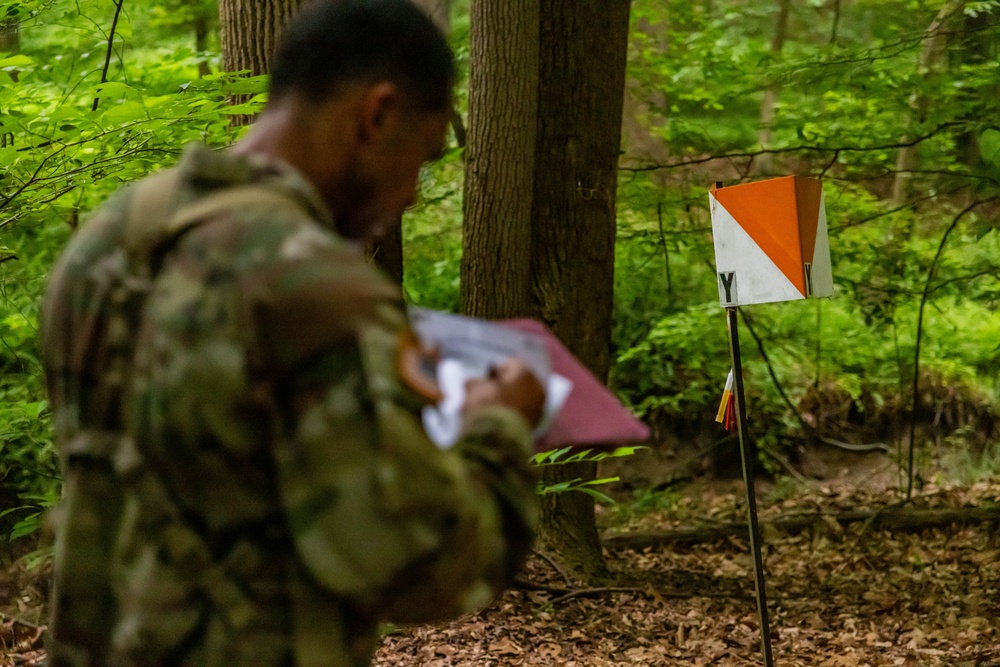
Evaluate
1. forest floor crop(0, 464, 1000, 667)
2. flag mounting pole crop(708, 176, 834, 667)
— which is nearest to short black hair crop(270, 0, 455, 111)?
flag mounting pole crop(708, 176, 834, 667)

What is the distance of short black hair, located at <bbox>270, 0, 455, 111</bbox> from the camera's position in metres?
1.48

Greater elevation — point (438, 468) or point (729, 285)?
point (438, 468)

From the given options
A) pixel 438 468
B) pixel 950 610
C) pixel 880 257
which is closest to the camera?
pixel 438 468

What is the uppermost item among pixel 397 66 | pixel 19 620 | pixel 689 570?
pixel 397 66

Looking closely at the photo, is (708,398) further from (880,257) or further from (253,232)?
(253,232)

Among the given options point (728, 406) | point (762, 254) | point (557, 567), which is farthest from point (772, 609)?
point (762, 254)

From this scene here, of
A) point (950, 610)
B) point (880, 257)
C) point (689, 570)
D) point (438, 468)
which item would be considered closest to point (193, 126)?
point (438, 468)

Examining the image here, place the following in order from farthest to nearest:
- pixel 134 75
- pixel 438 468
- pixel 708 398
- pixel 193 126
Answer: pixel 708 398 → pixel 134 75 → pixel 193 126 → pixel 438 468

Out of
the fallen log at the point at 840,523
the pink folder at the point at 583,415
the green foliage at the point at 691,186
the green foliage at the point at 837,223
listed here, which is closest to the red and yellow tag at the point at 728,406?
the green foliage at the point at 691,186

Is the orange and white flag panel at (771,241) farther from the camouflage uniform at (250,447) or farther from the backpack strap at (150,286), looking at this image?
the backpack strap at (150,286)

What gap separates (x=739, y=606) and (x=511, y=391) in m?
5.59

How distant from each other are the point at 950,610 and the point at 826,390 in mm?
3869

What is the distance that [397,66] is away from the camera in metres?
1.48

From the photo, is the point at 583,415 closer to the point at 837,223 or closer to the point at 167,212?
the point at 167,212
